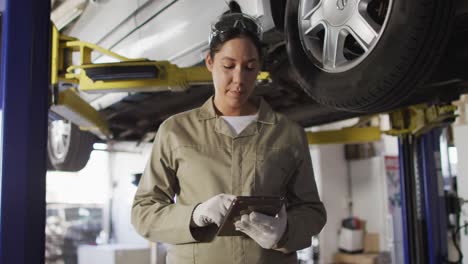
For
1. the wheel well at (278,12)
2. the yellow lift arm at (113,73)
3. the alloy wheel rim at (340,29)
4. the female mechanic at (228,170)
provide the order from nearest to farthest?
the female mechanic at (228,170)
the alloy wheel rim at (340,29)
the wheel well at (278,12)
the yellow lift arm at (113,73)

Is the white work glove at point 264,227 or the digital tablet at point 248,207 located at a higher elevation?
the digital tablet at point 248,207

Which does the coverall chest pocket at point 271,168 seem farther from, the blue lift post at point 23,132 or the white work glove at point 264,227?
the blue lift post at point 23,132

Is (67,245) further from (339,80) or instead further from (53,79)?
(339,80)

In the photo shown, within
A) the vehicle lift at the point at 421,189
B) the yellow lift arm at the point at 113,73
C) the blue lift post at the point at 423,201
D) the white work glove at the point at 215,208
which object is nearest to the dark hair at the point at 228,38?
the white work glove at the point at 215,208

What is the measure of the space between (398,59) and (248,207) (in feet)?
2.00

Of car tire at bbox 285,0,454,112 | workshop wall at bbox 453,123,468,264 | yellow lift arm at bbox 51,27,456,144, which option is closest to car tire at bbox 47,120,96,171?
yellow lift arm at bbox 51,27,456,144

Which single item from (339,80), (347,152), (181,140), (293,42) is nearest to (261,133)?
(181,140)

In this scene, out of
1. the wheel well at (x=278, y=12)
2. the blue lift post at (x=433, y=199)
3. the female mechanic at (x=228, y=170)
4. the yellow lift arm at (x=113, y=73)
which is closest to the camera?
the female mechanic at (x=228, y=170)

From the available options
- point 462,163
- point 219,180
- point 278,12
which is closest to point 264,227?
point 219,180

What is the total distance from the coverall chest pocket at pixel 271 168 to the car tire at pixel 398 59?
348 mm

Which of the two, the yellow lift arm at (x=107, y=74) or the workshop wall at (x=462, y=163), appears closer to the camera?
the yellow lift arm at (x=107, y=74)

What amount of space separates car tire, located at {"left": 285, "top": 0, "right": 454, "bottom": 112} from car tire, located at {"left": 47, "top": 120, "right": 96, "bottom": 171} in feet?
8.05

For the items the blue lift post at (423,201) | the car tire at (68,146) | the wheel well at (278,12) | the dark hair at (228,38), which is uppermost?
the wheel well at (278,12)

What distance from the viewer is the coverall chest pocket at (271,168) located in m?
1.19
